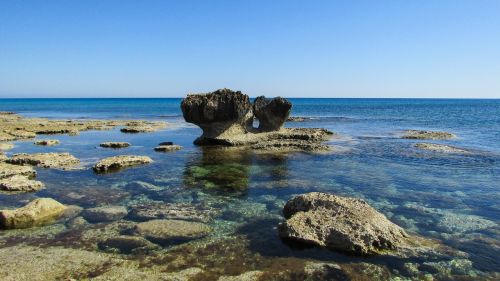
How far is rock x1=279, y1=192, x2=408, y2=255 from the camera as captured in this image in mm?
Result: 11062

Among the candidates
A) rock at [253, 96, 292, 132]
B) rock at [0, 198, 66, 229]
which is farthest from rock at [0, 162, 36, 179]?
rock at [253, 96, 292, 132]

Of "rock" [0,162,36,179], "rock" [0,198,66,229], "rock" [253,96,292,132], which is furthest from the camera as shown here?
"rock" [253,96,292,132]

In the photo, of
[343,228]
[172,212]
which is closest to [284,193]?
[172,212]

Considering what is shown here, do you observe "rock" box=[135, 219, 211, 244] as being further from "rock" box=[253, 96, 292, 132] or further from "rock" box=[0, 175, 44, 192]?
"rock" box=[253, 96, 292, 132]

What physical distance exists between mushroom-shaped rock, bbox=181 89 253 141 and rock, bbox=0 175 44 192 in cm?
1696

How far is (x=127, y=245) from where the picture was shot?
1143 cm

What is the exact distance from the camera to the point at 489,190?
18.4 m

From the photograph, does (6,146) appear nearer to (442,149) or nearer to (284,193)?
(284,193)

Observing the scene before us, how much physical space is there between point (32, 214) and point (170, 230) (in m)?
4.93

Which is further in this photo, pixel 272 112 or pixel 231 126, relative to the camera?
pixel 272 112

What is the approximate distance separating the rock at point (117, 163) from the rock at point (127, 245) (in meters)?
11.2

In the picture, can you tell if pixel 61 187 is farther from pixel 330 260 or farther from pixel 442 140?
pixel 442 140

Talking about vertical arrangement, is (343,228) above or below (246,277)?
above

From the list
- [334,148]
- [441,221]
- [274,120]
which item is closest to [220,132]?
[274,120]
